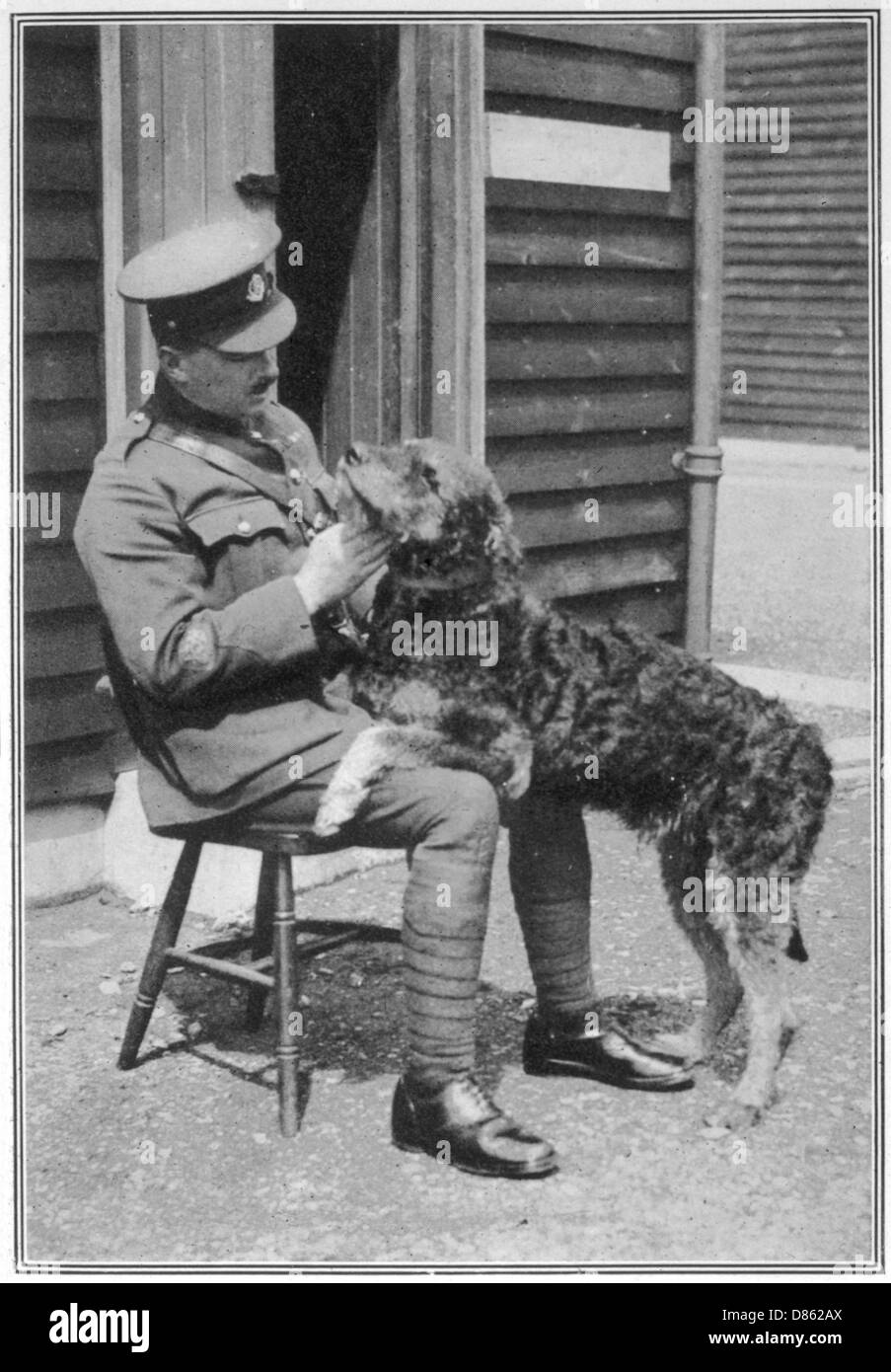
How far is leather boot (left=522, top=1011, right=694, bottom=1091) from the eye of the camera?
164 inches

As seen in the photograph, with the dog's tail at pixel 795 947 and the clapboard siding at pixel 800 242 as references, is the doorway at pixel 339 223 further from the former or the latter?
the clapboard siding at pixel 800 242

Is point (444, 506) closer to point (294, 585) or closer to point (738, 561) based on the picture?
point (294, 585)

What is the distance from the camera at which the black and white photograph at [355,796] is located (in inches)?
144

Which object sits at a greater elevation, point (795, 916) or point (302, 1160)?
point (795, 916)

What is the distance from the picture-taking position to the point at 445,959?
3.66 m

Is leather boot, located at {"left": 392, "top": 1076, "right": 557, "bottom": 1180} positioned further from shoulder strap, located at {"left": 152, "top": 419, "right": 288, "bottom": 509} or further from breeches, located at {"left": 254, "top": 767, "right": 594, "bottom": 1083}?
shoulder strap, located at {"left": 152, "top": 419, "right": 288, "bottom": 509}

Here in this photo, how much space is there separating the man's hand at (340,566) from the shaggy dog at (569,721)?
2.5 inches

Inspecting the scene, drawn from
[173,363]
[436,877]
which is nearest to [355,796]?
[436,877]

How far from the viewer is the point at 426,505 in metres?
3.74

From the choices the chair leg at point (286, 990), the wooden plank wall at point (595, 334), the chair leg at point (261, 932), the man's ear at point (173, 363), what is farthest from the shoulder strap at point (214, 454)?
the wooden plank wall at point (595, 334)

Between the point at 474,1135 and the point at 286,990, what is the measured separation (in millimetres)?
583
